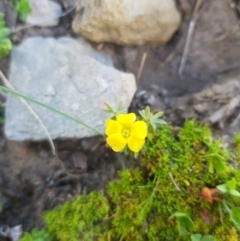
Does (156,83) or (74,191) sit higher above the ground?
(156,83)

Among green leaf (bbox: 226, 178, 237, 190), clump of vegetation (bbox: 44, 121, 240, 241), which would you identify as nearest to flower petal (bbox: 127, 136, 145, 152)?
clump of vegetation (bbox: 44, 121, 240, 241)

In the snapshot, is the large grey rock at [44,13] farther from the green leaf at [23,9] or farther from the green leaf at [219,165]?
the green leaf at [219,165]

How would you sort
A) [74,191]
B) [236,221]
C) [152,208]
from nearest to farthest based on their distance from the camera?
[236,221] → [152,208] → [74,191]

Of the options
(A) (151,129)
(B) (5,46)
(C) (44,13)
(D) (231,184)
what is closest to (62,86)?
(B) (5,46)

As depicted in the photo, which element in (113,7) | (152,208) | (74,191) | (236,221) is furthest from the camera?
(113,7)

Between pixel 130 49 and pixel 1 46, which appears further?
pixel 130 49

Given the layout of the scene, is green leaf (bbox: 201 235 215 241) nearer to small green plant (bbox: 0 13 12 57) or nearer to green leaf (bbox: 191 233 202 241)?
green leaf (bbox: 191 233 202 241)

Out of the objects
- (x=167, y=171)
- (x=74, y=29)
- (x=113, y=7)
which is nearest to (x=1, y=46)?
(x=74, y=29)

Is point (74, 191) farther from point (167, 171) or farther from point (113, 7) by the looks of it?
point (113, 7)
